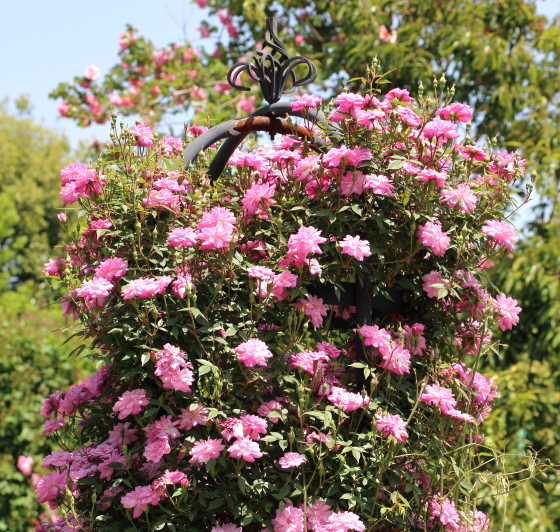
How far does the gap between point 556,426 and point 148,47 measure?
4288mm

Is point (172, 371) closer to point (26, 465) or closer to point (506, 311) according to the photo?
point (506, 311)

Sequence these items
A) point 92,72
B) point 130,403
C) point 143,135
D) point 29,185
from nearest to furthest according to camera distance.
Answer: point 130,403
point 143,135
point 92,72
point 29,185

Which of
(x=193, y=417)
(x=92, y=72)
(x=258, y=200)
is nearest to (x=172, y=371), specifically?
(x=193, y=417)

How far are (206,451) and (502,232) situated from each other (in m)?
0.89

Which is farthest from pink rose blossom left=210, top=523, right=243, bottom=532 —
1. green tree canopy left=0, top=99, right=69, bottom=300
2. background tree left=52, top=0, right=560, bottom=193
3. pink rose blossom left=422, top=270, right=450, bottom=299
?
green tree canopy left=0, top=99, right=69, bottom=300

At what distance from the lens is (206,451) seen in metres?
1.40

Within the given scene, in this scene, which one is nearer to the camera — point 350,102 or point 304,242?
point 304,242

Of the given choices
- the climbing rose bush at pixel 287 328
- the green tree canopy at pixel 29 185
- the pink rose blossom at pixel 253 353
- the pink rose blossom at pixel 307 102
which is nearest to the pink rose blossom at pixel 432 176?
the climbing rose bush at pixel 287 328

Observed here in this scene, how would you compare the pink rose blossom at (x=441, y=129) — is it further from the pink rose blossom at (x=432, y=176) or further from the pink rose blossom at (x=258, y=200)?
the pink rose blossom at (x=258, y=200)

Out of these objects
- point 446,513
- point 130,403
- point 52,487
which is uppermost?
point 130,403

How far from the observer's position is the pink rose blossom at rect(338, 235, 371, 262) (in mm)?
1519

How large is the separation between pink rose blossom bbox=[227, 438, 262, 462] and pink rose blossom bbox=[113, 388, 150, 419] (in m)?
0.24

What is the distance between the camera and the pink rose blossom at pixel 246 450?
4.50 ft

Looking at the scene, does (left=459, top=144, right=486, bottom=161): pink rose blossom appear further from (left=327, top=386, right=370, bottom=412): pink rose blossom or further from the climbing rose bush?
(left=327, top=386, right=370, bottom=412): pink rose blossom
